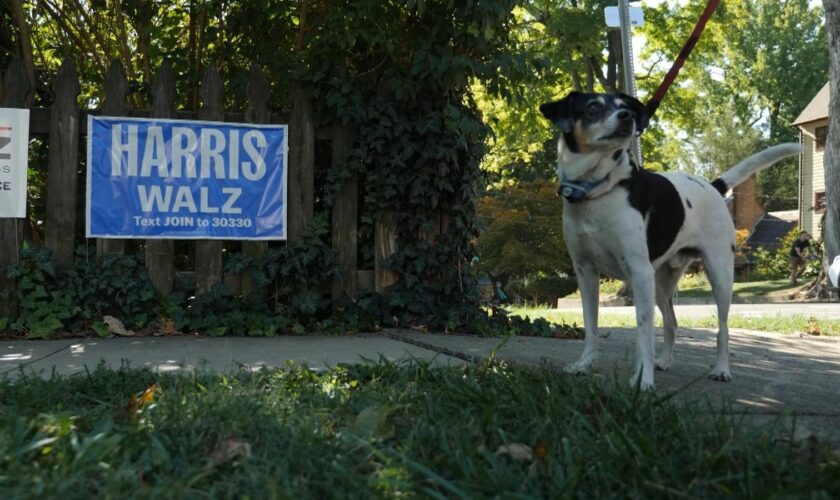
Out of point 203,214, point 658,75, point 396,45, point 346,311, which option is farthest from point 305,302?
point 658,75

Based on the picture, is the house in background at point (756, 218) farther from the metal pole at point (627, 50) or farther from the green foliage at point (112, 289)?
the green foliage at point (112, 289)

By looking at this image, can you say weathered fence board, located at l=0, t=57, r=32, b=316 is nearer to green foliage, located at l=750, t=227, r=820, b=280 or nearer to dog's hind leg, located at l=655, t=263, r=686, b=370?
dog's hind leg, located at l=655, t=263, r=686, b=370

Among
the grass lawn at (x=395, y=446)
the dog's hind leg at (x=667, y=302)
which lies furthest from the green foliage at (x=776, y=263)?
the grass lawn at (x=395, y=446)

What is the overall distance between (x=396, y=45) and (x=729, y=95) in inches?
2187

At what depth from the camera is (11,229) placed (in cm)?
567

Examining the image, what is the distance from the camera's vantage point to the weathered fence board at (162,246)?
584 cm

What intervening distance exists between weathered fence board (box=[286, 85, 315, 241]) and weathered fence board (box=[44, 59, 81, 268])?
1626 mm

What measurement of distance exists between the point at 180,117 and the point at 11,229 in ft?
4.93

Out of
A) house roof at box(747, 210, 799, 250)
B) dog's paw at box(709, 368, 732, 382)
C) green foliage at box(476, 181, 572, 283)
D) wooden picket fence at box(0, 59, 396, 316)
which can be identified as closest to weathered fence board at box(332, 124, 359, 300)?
wooden picket fence at box(0, 59, 396, 316)

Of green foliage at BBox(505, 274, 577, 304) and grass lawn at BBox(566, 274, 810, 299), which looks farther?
green foliage at BBox(505, 274, 577, 304)

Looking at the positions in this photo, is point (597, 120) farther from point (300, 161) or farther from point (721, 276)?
point (300, 161)

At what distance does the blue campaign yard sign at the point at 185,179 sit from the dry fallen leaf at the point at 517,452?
4.04 metres

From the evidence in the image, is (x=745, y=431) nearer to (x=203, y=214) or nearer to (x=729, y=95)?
(x=203, y=214)

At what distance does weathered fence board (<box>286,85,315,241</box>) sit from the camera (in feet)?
20.0
